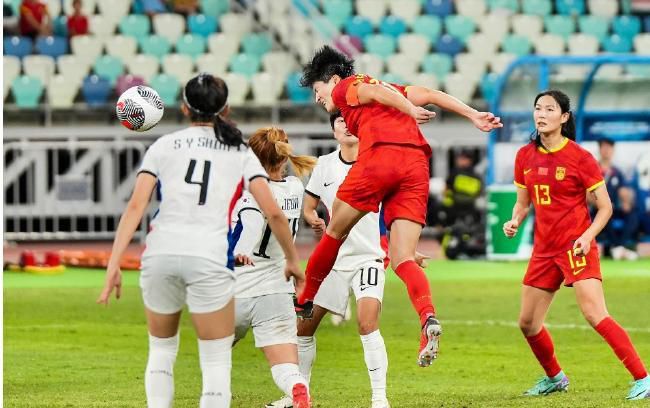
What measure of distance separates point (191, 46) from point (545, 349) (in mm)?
18066

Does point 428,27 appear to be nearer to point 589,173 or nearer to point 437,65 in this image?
point 437,65

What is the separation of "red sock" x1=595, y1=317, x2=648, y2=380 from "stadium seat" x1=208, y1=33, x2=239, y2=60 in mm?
18032

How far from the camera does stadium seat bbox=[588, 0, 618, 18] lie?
29.4m

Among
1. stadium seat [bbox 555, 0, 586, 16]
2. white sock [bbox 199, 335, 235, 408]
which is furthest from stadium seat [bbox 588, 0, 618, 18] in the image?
white sock [bbox 199, 335, 235, 408]

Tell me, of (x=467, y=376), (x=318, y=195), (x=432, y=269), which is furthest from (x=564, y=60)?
(x=318, y=195)

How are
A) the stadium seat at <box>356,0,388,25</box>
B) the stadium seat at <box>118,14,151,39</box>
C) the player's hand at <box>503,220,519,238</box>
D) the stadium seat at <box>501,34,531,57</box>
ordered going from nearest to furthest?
the player's hand at <box>503,220,519,238</box>
the stadium seat at <box>118,14,151,39</box>
the stadium seat at <box>501,34,531,57</box>
the stadium seat at <box>356,0,388,25</box>

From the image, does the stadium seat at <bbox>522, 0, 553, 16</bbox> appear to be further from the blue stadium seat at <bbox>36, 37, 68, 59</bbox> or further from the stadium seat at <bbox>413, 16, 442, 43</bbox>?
the blue stadium seat at <bbox>36, 37, 68, 59</bbox>

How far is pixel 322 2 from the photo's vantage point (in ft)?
92.7

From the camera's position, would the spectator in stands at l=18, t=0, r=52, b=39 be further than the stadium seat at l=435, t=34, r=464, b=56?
No

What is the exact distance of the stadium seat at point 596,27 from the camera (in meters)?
28.9

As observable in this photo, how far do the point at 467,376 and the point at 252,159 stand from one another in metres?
4.76

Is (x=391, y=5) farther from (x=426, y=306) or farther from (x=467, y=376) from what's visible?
(x=426, y=306)

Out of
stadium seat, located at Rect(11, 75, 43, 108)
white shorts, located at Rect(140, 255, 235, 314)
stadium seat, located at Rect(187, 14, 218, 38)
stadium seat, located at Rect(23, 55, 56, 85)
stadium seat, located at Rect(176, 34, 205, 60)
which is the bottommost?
stadium seat, located at Rect(11, 75, 43, 108)

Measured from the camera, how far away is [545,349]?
951cm
